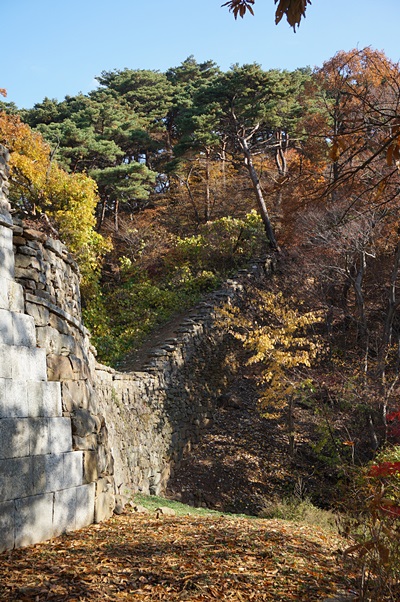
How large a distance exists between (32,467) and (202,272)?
523 inches

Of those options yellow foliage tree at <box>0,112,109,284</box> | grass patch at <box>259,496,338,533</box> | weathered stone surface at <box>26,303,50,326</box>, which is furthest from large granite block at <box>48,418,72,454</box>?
yellow foliage tree at <box>0,112,109,284</box>

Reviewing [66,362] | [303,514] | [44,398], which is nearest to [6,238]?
[66,362]

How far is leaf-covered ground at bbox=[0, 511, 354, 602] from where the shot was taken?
12.8 feet

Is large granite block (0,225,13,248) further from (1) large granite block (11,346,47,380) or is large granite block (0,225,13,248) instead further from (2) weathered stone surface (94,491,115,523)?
(2) weathered stone surface (94,491,115,523)

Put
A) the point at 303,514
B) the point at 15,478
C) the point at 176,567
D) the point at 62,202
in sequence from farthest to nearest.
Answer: the point at 62,202, the point at 303,514, the point at 15,478, the point at 176,567

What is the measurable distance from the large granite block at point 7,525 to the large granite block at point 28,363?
1.07 metres

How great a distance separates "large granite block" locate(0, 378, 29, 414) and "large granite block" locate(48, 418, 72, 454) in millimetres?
386

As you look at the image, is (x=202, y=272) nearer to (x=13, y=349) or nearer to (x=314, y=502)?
(x=314, y=502)

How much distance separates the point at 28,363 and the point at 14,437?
0.71 metres

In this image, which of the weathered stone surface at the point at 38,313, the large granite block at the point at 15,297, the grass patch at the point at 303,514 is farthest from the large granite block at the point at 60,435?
the grass patch at the point at 303,514

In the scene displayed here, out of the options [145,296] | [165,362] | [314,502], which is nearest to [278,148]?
[145,296]

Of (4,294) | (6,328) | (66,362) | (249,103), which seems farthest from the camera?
(249,103)

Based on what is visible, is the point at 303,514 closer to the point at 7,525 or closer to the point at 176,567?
the point at 176,567

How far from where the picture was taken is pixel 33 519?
16.7ft
